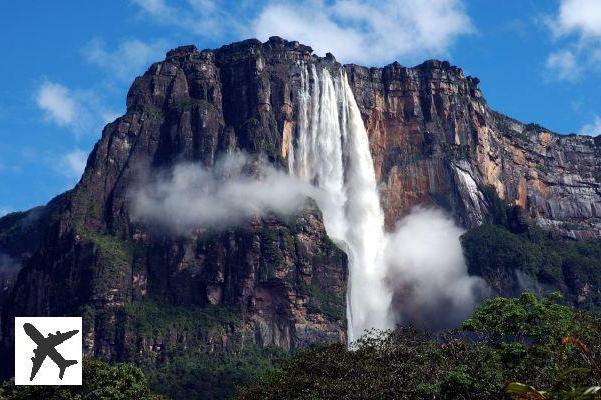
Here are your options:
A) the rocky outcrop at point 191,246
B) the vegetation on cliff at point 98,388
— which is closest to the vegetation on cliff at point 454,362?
the vegetation on cliff at point 98,388

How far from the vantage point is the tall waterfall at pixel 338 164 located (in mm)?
174125

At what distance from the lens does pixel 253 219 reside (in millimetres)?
156125

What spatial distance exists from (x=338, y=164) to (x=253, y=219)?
26.7 m

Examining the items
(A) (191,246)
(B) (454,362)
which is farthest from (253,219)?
(B) (454,362)

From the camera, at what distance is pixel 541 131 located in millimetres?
197375

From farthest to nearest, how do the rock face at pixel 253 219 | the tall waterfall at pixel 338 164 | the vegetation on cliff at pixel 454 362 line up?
1. the tall waterfall at pixel 338 164
2. the rock face at pixel 253 219
3. the vegetation on cliff at pixel 454 362

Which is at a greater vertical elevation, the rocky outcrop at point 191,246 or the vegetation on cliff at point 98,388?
the rocky outcrop at point 191,246

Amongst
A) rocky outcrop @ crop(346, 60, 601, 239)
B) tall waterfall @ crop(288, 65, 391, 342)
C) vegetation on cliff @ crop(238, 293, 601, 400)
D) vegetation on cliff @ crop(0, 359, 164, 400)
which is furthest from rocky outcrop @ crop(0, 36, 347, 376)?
vegetation on cliff @ crop(0, 359, 164, 400)

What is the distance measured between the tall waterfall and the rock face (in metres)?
2.70

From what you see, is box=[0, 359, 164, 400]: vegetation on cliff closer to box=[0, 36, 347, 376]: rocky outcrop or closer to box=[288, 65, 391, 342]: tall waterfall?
box=[0, 36, 347, 376]: rocky outcrop

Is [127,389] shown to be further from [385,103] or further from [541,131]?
[541,131]

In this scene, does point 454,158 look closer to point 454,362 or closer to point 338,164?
point 338,164

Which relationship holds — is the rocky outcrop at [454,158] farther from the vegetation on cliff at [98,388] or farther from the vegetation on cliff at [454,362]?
the vegetation on cliff at [98,388]

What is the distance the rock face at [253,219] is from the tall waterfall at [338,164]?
8.87 feet
